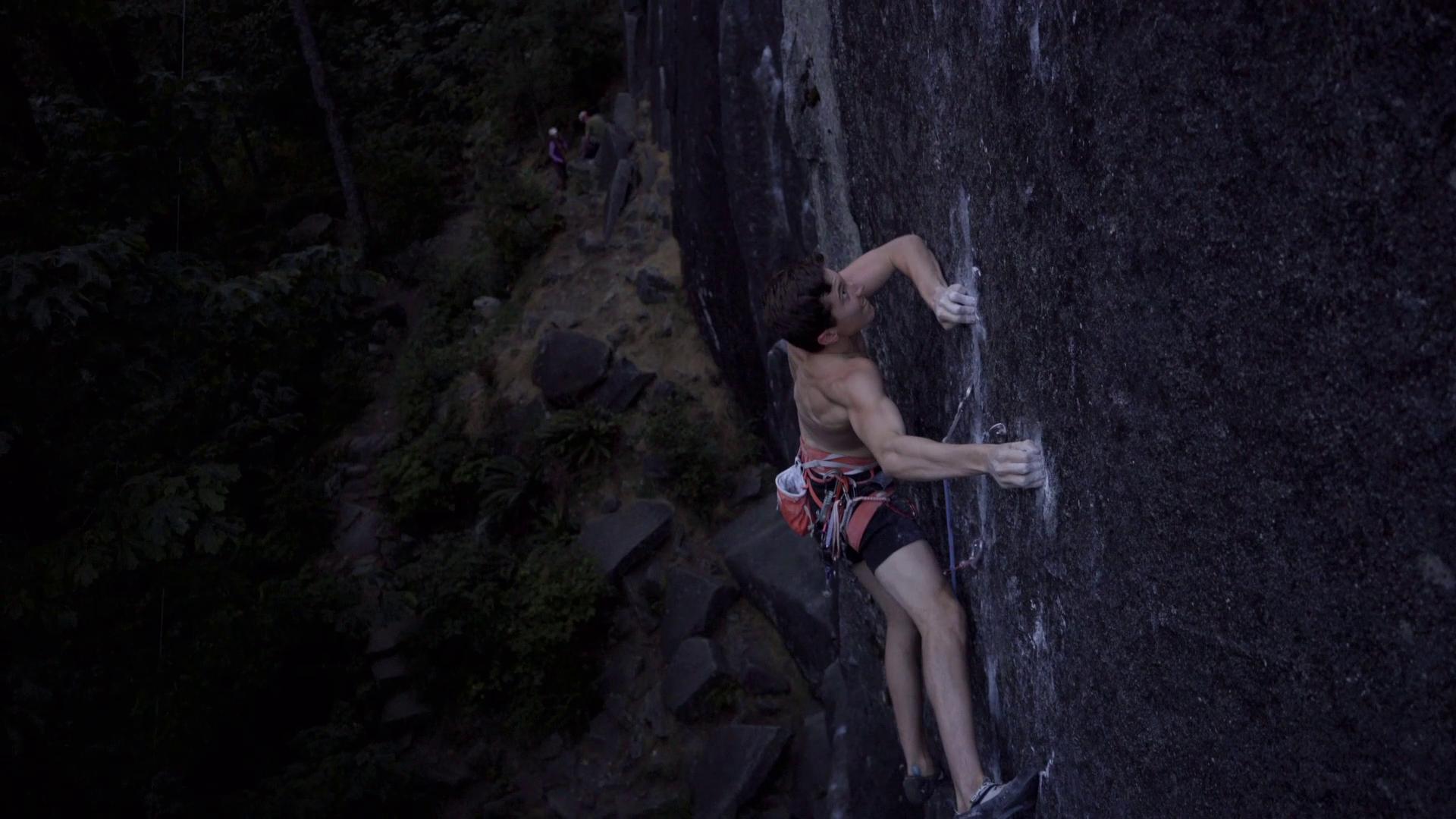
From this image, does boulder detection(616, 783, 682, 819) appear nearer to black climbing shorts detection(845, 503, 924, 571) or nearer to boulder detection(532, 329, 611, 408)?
boulder detection(532, 329, 611, 408)

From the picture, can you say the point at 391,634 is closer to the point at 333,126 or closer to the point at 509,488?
the point at 509,488

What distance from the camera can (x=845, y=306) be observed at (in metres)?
4.01

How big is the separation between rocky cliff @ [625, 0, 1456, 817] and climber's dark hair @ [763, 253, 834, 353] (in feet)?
1.67

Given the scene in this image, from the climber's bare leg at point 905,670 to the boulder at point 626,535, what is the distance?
6489mm

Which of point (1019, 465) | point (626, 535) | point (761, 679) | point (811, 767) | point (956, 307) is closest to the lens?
point (1019, 465)

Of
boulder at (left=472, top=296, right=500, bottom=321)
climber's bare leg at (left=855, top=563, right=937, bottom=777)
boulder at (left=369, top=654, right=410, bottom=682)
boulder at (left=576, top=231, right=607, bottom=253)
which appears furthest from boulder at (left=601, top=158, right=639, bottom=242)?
climber's bare leg at (left=855, top=563, right=937, bottom=777)

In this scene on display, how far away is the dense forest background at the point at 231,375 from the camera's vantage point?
5.32m

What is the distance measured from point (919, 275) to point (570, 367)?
9153 mm

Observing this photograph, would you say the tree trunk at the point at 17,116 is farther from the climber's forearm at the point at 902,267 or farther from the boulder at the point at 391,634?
the boulder at the point at 391,634

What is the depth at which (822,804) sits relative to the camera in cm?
860

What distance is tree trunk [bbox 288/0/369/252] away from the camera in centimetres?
1609

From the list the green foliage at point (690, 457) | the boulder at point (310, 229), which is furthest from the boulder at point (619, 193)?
the boulder at point (310, 229)

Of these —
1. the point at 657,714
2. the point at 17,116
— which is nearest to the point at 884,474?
the point at 17,116

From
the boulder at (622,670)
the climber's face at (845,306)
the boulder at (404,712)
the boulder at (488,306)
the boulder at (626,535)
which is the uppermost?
the climber's face at (845,306)
